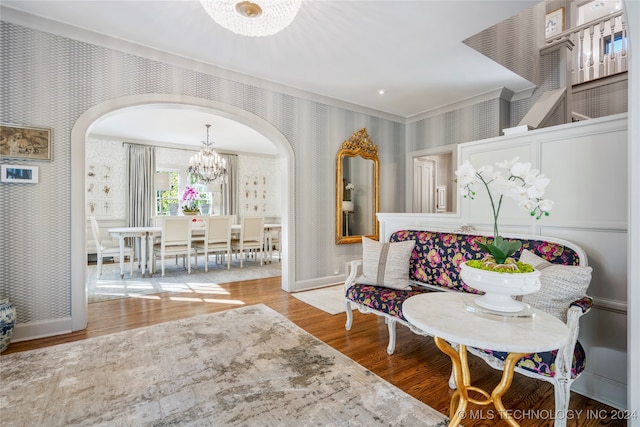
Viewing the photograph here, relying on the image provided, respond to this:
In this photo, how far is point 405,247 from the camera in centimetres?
273

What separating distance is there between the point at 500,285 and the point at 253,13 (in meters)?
2.19

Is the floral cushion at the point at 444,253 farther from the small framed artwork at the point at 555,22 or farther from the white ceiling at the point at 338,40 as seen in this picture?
the small framed artwork at the point at 555,22

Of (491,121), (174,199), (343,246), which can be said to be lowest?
(343,246)

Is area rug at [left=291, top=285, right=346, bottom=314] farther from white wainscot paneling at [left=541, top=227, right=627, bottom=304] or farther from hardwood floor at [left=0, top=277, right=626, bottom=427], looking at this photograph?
white wainscot paneling at [left=541, top=227, right=627, bottom=304]

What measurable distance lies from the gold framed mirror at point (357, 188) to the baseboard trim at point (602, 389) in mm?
3227

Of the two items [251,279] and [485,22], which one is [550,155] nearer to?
[485,22]

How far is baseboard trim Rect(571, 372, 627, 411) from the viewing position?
5.78 ft

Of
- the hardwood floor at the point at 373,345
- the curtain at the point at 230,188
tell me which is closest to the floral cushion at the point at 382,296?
the hardwood floor at the point at 373,345

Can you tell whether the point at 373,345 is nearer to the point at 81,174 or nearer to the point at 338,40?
the point at 338,40

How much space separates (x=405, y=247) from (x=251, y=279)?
3.07 metres

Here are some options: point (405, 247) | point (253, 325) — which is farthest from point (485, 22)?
point (253, 325)

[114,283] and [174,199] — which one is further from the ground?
[174,199]

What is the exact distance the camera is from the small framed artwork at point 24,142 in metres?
2.57

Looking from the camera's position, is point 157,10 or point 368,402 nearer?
point 368,402
